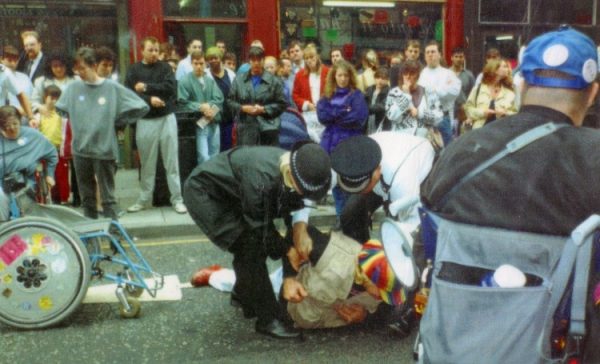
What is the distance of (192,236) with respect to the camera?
7.75 meters

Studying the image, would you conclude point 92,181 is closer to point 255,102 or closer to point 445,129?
point 255,102

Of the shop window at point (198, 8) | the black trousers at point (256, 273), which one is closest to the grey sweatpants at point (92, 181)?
the black trousers at point (256, 273)

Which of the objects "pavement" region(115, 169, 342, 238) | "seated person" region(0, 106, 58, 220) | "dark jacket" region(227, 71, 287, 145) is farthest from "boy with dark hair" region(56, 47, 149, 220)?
"dark jacket" region(227, 71, 287, 145)

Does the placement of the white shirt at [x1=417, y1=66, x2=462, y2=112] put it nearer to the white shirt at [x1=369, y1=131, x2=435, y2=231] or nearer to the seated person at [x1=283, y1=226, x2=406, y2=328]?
the white shirt at [x1=369, y1=131, x2=435, y2=231]

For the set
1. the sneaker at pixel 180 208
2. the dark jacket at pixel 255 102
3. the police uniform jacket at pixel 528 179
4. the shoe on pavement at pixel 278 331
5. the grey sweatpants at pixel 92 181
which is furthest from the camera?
the dark jacket at pixel 255 102

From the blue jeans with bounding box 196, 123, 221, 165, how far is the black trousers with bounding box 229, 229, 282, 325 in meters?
4.30

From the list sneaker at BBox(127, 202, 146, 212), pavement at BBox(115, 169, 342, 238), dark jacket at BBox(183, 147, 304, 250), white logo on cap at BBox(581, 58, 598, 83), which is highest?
white logo on cap at BBox(581, 58, 598, 83)

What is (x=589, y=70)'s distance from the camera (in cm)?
194

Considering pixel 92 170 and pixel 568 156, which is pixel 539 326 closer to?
pixel 568 156

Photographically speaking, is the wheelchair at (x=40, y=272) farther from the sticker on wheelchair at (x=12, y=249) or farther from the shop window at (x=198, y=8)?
the shop window at (x=198, y=8)

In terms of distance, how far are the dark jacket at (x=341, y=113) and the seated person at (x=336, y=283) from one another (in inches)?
127

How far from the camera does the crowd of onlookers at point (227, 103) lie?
25.3ft

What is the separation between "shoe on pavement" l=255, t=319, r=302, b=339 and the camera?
15.3ft

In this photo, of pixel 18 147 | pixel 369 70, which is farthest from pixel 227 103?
pixel 18 147
